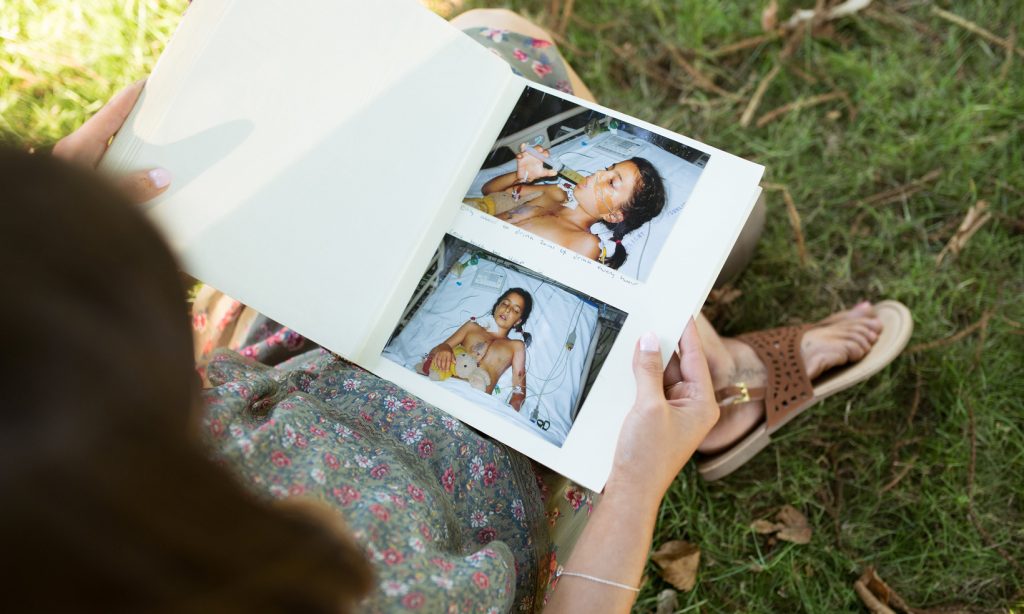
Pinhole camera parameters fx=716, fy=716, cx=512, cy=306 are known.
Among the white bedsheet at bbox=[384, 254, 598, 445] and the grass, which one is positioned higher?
the grass

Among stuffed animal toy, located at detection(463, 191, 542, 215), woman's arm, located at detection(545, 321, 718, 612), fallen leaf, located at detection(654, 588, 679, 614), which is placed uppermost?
stuffed animal toy, located at detection(463, 191, 542, 215)

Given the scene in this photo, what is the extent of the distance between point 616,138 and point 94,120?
1.95 feet

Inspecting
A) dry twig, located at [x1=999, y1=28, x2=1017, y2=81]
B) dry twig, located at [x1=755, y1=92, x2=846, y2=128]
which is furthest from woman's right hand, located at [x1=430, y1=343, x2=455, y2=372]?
dry twig, located at [x1=999, y1=28, x2=1017, y2=81]

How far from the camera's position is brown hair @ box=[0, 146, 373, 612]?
1.17 feet

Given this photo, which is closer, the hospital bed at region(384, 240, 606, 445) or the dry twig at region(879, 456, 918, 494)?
the hospital bed at region(384, 240, 606, 445)

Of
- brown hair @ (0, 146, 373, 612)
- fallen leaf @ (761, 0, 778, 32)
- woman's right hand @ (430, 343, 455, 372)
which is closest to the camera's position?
brown hair @ (0, 146, 373, 612)

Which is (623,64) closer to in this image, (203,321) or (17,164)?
(203,321)

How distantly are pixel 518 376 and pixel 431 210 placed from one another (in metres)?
0.21

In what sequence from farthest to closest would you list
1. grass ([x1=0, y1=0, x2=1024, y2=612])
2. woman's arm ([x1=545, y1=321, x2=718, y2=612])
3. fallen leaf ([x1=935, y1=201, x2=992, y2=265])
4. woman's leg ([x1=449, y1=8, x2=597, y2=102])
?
fallen leaf ([x1=935, y1=201, x2=992, y2=265]), grass ([x1=0, y1=0, x2=1024, y2=612]), woman's leg ([x1=449, y1=8, x2=597, y2=102]), woman's arm ([x1=545, y1=321, x2=718, y2=612])

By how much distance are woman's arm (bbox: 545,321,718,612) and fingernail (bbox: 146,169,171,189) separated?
538 millimetres

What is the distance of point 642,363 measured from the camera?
2.56 feet

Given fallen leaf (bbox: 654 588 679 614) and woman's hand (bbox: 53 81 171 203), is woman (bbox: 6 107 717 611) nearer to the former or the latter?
woman's hand (bbox: 53 81 171 203)

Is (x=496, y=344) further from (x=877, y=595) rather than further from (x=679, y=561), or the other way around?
(x=877, y=595)

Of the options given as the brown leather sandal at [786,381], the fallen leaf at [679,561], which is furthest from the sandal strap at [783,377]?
the fallen leaf at [679,561]
